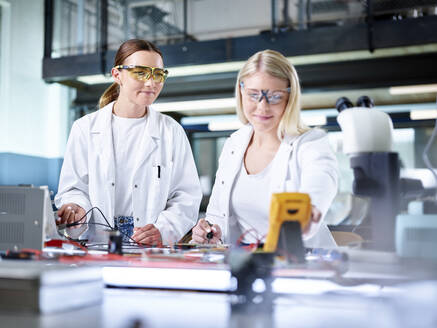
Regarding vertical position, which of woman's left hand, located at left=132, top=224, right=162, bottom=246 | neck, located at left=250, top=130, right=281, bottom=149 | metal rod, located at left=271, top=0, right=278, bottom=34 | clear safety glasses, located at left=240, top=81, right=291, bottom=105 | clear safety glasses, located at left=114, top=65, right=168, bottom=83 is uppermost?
metal rod, located at left=271, top=0, right=278, bottom=34

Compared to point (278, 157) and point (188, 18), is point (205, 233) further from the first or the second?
point (188, 18)

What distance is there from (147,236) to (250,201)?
38 cm

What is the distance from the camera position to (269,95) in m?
1.66

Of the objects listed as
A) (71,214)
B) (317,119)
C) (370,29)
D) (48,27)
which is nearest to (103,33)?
(48,27)

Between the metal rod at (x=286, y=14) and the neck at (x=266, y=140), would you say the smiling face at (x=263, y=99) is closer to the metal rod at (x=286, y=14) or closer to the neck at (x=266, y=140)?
the neck at (x=266, y=140)

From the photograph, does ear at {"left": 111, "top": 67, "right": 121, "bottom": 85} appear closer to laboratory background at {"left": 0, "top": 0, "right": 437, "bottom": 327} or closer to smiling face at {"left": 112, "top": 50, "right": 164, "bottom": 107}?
smiling face at {"left": 112, "top": 50, "right": 164, "bottom": 107}

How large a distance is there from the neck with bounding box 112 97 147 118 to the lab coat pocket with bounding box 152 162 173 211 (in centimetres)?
26

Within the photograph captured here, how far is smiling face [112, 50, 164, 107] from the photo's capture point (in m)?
1.95

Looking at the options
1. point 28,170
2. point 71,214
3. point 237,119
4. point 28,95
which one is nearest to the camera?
point 71,214

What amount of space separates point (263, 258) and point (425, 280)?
1.13ft

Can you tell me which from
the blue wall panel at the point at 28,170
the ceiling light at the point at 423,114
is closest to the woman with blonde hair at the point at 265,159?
the ceiling light at the point at 423,114

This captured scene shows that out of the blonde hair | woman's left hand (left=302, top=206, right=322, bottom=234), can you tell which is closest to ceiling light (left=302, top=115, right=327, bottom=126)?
the blonde hair

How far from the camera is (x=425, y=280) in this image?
104 cm

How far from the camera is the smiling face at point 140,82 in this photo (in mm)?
1953
